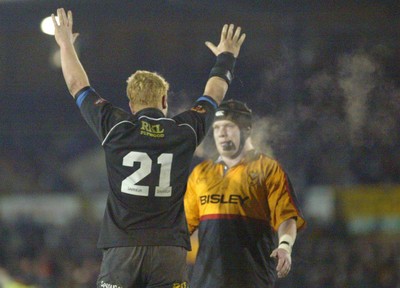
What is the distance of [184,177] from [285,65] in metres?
1.75

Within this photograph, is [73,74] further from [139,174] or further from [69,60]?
[139,174]

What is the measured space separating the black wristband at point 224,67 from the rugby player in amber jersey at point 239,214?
44 cm

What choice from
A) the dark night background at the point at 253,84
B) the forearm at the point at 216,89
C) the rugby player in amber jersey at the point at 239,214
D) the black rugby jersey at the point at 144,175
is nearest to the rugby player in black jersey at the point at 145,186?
the black rugby jersey at the point at 144,175

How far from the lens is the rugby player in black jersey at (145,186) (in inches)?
127

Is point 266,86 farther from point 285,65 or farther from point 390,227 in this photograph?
point 390,227

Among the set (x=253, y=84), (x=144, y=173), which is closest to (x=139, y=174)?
(x=144, y=173)

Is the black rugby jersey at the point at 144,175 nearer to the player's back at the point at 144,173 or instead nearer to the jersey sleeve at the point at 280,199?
the player's back at the point at 144,173

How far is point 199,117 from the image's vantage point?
135 inches

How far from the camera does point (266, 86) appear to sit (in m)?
4.71

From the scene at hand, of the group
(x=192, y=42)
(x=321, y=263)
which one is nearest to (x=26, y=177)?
(x=192, y=42)

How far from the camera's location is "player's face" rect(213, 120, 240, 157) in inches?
164

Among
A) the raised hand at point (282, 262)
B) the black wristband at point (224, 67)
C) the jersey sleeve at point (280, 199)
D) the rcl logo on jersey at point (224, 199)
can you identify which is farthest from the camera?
the rcl logo on jersey at point (224, 199)

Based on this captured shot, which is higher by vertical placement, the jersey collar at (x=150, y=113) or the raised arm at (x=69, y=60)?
the raised arm at (x=69, y=60)

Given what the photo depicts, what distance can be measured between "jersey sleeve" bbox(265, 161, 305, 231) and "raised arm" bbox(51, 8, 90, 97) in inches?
44.7
